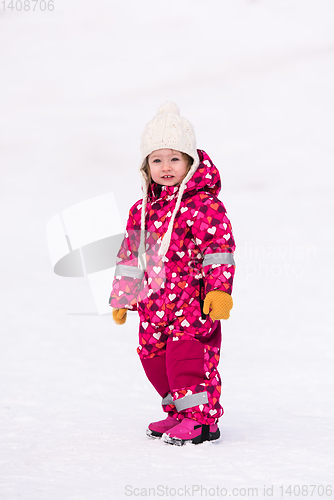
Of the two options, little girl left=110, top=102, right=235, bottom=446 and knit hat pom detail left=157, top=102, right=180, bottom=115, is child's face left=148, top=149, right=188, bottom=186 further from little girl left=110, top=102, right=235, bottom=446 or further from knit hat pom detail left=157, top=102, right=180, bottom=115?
knit hat pom detail left=157, top=102, right=180, bottom=115

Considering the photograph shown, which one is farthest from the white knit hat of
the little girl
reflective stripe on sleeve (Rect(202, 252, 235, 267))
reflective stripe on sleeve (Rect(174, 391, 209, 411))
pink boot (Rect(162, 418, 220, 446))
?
pink boot (Rect(162, 418, 220, 446))

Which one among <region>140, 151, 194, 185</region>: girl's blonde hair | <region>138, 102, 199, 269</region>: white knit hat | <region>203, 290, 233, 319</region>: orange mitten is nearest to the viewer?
<region>203, 290, 233, 319</region>: orange mitten

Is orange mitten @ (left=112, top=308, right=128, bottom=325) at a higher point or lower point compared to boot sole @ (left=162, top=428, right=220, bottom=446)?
higher

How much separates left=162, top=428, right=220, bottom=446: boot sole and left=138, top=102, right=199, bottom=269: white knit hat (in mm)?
748

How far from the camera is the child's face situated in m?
2.58

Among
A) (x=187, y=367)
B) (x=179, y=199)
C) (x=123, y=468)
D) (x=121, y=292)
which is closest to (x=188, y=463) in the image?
(x=123, y=468)

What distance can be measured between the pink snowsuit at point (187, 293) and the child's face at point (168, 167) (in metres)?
0.04

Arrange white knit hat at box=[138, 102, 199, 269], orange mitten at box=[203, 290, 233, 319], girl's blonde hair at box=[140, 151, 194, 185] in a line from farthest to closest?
girl's blonde hair at box=[140, 151, 194, 185] → white knit hat at box=[138, 102, 199, 269] → orange mitten at box=[203, 290, 233, 319]

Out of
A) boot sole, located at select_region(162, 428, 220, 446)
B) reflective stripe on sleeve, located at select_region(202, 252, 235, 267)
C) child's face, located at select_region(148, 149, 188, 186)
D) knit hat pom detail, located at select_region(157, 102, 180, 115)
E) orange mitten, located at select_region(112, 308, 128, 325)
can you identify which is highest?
knit hat pom detail, located at select_region(157, 102, 180, 115)

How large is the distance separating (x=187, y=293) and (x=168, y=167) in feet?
1.82

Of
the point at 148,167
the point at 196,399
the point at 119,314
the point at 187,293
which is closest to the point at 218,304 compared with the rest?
the point at 187,293

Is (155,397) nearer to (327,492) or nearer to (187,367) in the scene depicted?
(187,367)

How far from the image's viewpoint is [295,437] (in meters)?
2.53

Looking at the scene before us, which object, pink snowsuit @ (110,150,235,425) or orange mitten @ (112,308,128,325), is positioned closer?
pink snowsuit @ (110,150,235,425)
